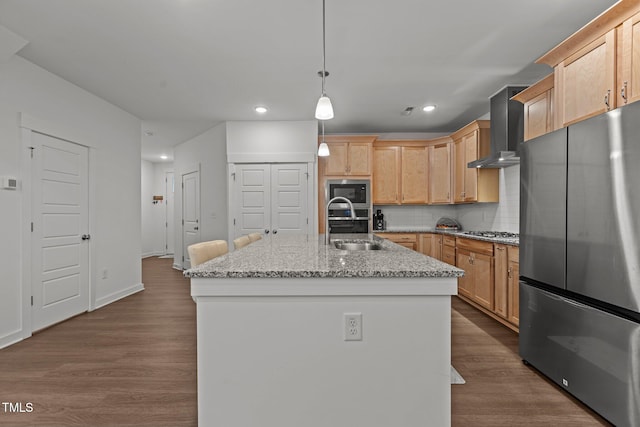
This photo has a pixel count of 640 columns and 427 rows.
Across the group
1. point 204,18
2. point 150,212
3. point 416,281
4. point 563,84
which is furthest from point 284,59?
point 150,212

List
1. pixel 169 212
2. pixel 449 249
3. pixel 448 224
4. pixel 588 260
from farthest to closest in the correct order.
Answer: pixel 169 212, pixel 448 224, pixel 449 249, pixel 588 260

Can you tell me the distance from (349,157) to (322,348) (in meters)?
4.01

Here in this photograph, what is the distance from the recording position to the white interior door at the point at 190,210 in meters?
5.88

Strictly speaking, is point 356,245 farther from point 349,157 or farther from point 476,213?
point 476,213

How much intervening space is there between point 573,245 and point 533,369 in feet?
3.45

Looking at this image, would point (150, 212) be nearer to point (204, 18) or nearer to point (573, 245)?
point (204, 18)

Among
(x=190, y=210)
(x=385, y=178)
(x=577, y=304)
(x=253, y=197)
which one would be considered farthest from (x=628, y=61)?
(x=190, y=210)

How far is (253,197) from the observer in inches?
193

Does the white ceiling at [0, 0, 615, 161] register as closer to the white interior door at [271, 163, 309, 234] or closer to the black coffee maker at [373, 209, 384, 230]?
the white interior door at [271, 163, 309, 234]

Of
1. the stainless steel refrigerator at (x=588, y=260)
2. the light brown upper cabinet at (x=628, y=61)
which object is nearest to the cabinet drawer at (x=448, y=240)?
the stainless steel refrigerator at (x=588, y=260)

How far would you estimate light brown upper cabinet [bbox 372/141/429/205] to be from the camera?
515cm

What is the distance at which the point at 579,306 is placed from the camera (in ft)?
6.12

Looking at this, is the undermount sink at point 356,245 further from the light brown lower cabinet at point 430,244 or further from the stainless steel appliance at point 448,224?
the stainless steel appliance at point 448,224

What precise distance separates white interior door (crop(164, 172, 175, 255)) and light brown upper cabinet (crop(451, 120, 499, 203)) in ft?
24.2
